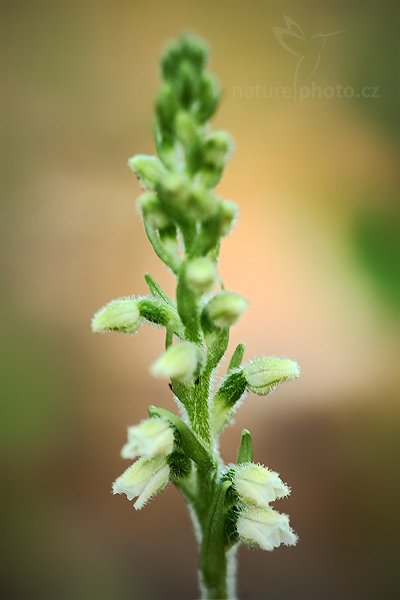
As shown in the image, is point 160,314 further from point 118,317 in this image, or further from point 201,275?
point 201,275

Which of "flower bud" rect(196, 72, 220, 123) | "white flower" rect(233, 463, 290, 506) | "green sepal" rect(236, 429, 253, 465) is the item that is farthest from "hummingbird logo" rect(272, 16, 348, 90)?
"white flower" rect(233, 463, 290, 506)

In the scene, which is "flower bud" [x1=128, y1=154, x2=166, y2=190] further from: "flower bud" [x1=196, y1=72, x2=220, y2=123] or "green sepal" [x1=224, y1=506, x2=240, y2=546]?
"green sepal" [x1=224, y1=506, x2=240, y2=546]

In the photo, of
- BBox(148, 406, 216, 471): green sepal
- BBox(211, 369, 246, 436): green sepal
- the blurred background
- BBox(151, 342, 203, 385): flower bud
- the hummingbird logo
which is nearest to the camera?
BBox(151, 342, 203, 385): flower bud

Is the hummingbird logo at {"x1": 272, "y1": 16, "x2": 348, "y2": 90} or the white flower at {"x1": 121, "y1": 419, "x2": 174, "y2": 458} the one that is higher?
the hummingbird logo at {"x1": 272, "y1": 16, "x2": 348, "y2": 90}

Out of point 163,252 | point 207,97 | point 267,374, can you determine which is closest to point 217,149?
point 207,97

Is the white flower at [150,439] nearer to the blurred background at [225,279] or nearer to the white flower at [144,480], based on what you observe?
the white flower at [144,480]

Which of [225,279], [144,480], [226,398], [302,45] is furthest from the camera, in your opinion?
[225,279]
